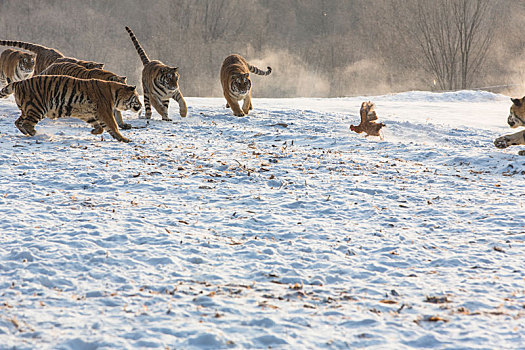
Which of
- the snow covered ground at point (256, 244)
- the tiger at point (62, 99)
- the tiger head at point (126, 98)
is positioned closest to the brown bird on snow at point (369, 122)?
the snow covered ground at point (256, 244)

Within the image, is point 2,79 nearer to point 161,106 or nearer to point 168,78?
point 161,106

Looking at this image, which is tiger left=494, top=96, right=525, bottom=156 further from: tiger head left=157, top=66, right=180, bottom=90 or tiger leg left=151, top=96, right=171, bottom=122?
tiger leg left=151, top=96, right=171, bottom=122

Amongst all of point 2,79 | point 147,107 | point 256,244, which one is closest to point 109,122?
point 147,107

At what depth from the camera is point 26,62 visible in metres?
12.0

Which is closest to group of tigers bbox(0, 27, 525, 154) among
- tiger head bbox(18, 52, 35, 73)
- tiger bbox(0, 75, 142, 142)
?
tiger bbox(0, 75, 142, 142)

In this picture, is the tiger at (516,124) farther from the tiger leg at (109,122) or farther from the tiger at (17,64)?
the tiger at (17,64)

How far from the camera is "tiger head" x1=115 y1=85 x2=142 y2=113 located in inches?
343

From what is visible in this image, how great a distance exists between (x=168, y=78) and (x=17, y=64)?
13.2 ft

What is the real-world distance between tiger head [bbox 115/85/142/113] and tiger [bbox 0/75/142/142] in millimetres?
168

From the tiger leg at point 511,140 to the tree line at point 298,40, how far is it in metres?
20.0

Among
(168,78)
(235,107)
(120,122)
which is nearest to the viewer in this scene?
(120,122)

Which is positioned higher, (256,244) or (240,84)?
(240,84)

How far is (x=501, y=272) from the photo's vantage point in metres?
4.36

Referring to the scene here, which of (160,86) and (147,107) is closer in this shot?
(160,86)
